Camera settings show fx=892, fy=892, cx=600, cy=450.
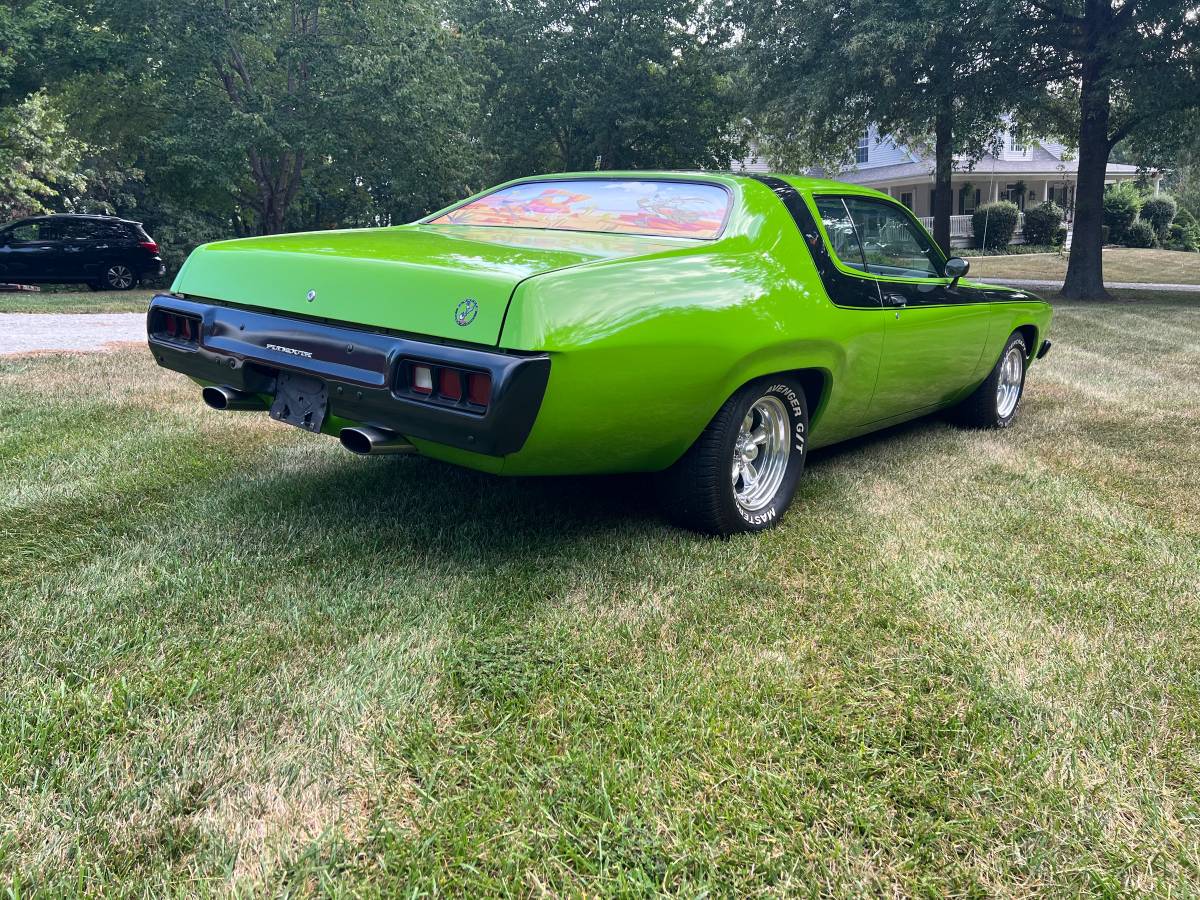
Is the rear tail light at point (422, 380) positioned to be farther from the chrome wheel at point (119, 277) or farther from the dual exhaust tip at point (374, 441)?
the chrome wheel at point (119, 277)

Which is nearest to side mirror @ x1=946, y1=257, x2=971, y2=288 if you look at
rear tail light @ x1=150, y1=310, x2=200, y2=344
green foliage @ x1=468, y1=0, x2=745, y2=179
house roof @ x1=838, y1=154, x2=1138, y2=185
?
rear tail light @ x1=150, y1=310, x2=200, y2=344

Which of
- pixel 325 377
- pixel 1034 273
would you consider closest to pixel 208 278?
pixel 325 377

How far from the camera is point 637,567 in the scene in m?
3.12

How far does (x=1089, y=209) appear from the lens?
54.0ft

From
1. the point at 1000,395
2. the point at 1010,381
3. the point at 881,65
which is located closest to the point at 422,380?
the point at 1000,395

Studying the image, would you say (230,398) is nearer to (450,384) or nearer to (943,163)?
(450,384)

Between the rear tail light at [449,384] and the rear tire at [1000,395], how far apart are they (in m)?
3.85

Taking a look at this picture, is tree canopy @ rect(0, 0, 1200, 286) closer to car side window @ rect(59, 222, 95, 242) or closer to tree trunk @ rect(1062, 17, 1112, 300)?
tree trunk @ rect(1062, 17, 1112, 300)

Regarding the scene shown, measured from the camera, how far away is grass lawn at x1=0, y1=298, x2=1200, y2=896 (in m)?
1.74

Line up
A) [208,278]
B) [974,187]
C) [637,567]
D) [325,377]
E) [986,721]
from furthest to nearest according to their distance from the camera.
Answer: [974,187] < [208,278] < [637,567] < [325,377] < [986,721]

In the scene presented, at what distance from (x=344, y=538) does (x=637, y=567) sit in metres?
1.08

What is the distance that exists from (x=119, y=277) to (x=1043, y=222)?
1163 inches

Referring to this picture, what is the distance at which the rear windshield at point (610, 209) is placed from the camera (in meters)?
3.56

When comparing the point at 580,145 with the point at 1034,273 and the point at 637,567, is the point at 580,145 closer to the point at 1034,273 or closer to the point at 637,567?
the point at 1034,273
